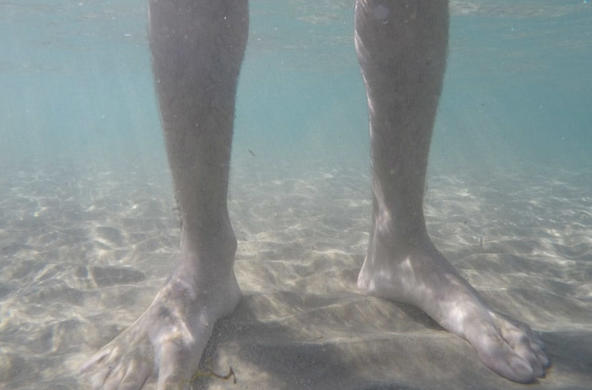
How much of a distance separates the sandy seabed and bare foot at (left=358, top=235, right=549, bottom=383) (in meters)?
0.07

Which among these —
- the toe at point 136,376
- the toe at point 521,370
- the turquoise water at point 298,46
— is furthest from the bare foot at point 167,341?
the turquoise water at point 298,46

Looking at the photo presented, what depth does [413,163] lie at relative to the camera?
2.46 metres

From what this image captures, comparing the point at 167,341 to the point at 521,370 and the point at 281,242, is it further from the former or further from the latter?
the point at 281,242

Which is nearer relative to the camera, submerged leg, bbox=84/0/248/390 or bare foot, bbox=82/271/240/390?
bare foot, bbox=82/271/240/390

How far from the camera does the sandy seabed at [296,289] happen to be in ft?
6.59

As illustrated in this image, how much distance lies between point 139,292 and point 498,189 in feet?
40.3

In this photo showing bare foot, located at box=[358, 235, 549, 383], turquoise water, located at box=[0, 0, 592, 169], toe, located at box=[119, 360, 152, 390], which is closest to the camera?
toe, located at box=[119, 360, 152, 390]

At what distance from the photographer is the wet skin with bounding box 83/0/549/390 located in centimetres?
203

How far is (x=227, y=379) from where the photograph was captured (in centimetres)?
188

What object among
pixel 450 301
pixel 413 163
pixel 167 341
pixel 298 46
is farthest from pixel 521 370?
pixel 298 46

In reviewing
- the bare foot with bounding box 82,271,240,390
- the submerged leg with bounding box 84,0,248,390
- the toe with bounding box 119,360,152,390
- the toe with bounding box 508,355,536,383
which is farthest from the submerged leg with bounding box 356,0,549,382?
the toe with bounding box 119,360,152,390

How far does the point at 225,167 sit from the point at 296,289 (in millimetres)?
1487

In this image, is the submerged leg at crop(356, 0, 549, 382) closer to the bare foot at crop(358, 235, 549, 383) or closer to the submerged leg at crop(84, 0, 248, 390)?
the bare foot at crop(358, 235, 549, 383)

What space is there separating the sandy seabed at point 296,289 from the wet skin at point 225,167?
15 cm
